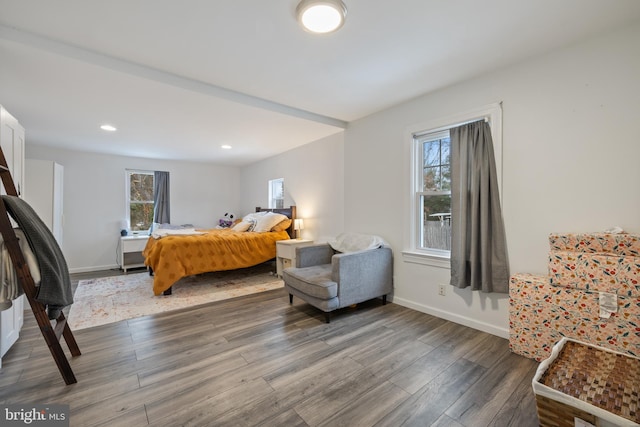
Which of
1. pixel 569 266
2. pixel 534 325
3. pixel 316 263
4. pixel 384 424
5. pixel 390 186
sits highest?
pixel 390 186

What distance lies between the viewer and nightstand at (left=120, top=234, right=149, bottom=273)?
4855 mm

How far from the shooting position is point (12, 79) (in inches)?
89.9

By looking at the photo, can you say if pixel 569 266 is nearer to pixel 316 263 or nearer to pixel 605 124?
pixel 605 124

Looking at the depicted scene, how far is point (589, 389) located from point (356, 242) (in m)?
2.27

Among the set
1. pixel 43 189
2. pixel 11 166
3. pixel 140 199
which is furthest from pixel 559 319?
pixel 140 199

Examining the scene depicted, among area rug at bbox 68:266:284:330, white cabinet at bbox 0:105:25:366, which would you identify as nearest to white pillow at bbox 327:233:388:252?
area rug at bbox 68:266:284:330

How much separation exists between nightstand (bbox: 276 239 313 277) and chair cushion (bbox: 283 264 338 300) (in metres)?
0.85

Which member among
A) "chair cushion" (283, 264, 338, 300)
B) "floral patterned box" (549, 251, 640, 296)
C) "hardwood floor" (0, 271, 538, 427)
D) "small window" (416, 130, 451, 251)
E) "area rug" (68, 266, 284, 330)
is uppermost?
"small window" (416, 130, 451, 251)

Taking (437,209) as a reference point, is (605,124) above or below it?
above

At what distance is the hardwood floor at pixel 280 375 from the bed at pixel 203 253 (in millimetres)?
Answer: 857

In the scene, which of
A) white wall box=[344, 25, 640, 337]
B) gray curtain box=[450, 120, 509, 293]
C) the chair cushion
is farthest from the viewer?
the chair cushion

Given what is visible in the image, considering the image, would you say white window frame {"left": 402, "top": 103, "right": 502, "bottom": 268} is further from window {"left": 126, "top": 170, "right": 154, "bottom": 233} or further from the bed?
window {"left": 126, "top": 170, "right": 154, "bottom": 233}

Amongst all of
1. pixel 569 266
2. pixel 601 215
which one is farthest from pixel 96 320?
pixel 601 215

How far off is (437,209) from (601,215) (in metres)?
1.23
